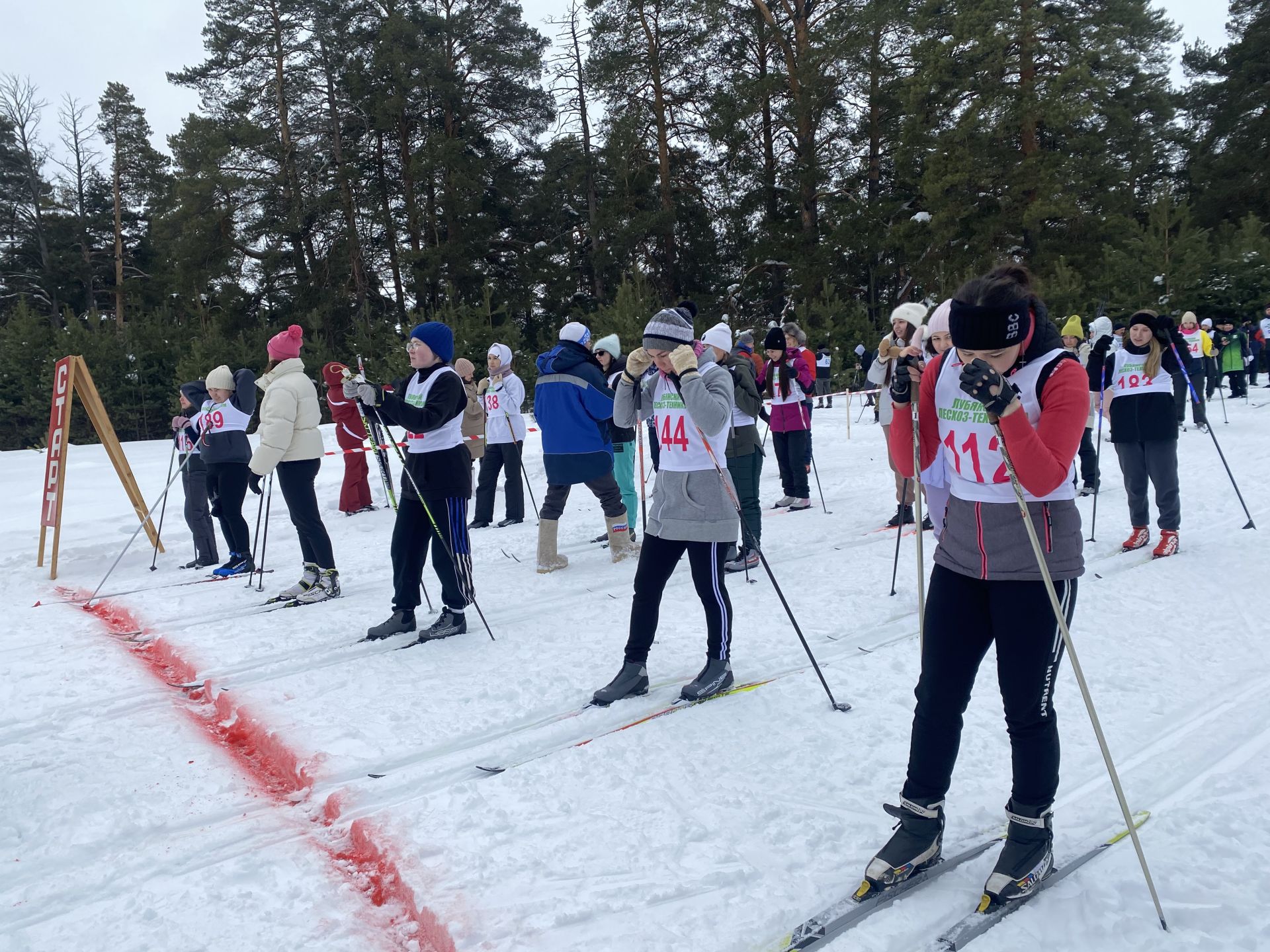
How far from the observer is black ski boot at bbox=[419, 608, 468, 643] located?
17.3 ft

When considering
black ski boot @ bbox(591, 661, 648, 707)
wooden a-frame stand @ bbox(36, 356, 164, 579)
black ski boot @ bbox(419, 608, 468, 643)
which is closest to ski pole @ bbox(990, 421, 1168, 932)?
black ski boot @ bbox(591, 661, 648, 707)

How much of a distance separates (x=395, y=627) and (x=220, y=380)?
11.5ft

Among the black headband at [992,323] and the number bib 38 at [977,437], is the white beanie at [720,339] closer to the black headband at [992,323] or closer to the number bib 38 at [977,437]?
the number bib 38 at [977,437]

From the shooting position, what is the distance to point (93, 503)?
11.2m

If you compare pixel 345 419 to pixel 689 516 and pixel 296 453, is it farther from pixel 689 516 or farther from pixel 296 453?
pixel 689 516

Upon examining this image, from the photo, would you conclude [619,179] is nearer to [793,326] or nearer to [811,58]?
[811,58]

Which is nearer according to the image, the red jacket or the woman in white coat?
the woman in white coat

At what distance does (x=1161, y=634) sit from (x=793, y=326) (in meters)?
7.14

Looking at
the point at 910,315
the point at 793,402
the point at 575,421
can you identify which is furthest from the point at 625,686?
the point at 793,402

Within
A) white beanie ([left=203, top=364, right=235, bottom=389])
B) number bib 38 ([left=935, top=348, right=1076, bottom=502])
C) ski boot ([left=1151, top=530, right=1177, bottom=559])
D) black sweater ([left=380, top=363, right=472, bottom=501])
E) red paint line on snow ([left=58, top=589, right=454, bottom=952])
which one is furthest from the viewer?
white beanie ([left=203, top=364, right=235, bottom=389])

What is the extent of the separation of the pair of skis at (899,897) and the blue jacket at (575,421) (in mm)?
4770

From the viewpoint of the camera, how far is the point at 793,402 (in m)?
9.00

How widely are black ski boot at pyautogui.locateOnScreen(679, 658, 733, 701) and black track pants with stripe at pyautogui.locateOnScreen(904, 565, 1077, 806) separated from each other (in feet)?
4.93

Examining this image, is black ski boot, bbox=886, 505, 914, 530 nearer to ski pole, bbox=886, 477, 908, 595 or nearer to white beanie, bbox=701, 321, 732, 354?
ski pole, bbox=886, 477, 908, 595
